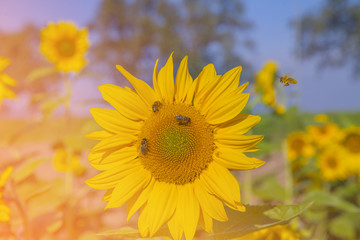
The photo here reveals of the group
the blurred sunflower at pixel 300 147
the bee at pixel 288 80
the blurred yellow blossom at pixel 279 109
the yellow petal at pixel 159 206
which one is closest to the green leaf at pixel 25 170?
the yellow petal at pixel 159 206

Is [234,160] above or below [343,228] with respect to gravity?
above

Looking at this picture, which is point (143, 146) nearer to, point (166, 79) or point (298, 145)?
point (166, 79)

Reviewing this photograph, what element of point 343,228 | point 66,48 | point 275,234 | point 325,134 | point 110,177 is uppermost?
point 66,48

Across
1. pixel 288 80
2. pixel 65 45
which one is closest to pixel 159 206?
pixel 288 80

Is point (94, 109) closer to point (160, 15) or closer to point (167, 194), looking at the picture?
point (167, 194)

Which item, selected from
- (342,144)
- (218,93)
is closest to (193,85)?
(218,93)

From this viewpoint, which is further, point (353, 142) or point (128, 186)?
point (353, 142)
